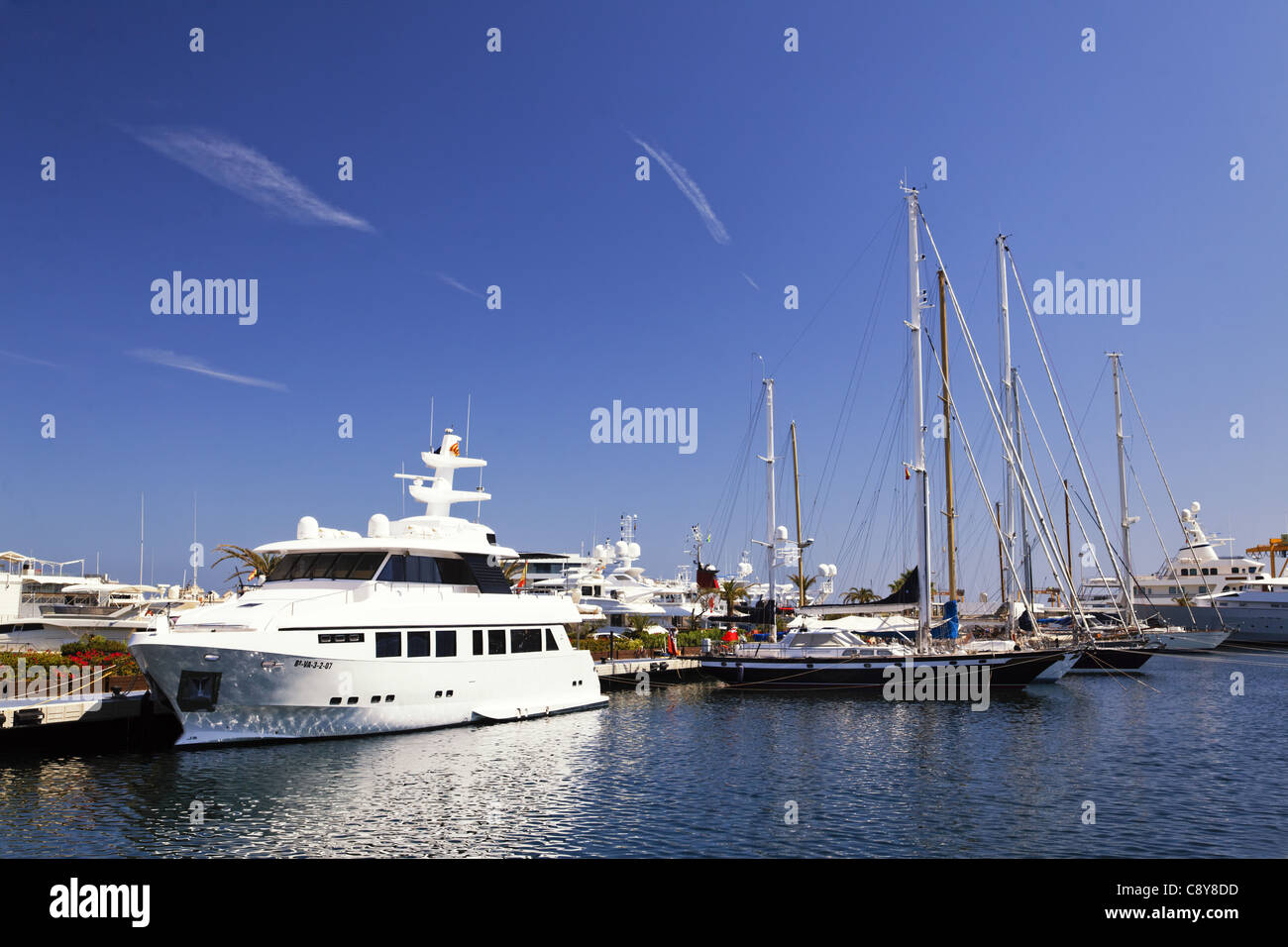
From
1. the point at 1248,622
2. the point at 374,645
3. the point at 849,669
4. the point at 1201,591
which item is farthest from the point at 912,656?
the point at 1201,591

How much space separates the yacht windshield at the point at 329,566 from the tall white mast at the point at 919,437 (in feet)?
75.1

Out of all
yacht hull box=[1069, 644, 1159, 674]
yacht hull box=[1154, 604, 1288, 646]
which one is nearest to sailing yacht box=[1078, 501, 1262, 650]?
yacht hull box=[1154, 604, 1288, 646]

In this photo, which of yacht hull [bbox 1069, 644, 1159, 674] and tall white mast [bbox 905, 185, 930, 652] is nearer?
tall white mast [bbox 905, 185, 930, 652]

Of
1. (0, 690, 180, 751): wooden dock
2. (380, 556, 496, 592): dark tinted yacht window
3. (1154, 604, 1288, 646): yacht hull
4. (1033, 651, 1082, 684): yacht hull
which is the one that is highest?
(380, 556, 496, 592): dark tinted yacht window

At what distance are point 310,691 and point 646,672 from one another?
20023 millimetres

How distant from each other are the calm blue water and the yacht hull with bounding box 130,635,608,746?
1.95ft

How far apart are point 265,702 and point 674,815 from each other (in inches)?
497

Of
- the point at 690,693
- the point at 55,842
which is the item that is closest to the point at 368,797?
the point at 55,842

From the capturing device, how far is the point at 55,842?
1509cm

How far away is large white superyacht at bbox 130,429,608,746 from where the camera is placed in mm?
22844

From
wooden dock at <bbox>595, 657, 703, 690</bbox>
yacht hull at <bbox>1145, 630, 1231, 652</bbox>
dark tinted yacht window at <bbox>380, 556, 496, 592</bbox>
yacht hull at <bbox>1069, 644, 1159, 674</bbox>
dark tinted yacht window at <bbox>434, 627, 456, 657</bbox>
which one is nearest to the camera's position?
dark tinted yacht window at <bbox>434, 627, 456, 657</bbox>

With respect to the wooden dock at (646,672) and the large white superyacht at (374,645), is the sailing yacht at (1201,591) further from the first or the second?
the large white superyacht at (374,645)

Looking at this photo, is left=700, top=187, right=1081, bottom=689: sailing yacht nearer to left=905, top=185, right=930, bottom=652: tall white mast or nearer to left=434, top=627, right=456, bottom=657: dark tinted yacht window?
left=905, top=185, right=930, bottom=652: tall white mast

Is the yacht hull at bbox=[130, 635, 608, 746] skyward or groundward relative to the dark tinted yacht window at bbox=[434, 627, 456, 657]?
groundward
